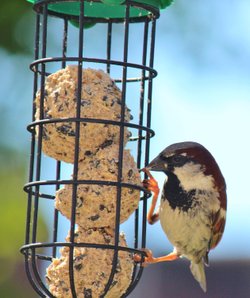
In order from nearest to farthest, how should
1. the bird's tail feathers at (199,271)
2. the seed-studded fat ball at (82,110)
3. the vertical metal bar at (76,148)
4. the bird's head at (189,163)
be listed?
the vertical metal bar at (76,148) → the seed-studded fat ball at (82,110) → the bird's head at (189,163) → the bird's tail feathers at (199,271)

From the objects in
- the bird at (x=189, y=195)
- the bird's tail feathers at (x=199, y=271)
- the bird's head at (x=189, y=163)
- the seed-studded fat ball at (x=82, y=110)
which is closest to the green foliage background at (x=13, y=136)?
the bird's tail feathers at (x=199, y=271)

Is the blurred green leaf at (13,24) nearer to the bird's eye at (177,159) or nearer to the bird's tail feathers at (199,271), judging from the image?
the bird's tail feathers at (199,271)

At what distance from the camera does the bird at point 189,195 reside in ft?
18.3

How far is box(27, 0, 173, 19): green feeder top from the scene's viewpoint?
209 inches

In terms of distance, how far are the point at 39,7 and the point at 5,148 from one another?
223 cm

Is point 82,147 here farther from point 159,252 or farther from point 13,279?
point 159,252

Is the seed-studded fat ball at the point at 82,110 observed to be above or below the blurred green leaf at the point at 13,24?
below

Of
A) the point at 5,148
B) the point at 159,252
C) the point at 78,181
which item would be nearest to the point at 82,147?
the point at 78,181

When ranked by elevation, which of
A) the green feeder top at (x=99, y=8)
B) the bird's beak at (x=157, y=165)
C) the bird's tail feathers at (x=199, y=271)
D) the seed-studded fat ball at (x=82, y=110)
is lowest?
the bird's tail feathers at (x=199, y=271)

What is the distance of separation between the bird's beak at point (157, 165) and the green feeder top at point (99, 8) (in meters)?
0.60

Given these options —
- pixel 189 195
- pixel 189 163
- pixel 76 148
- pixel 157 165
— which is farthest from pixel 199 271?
pixel 76 148

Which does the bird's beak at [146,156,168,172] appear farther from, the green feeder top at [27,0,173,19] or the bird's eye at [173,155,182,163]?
the green feeder top at [27,0,173,19]

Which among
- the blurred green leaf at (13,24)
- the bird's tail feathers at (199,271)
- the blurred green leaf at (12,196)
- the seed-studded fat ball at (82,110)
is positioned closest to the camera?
the seed-studded fat ball at (82,110)

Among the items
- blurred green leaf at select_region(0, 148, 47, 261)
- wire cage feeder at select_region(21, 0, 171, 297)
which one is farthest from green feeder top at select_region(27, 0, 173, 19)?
blurred green leaf at select_region(0, 148, 47, 261)
